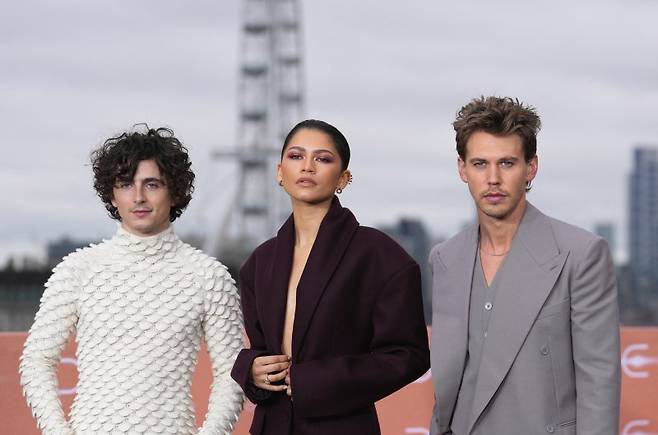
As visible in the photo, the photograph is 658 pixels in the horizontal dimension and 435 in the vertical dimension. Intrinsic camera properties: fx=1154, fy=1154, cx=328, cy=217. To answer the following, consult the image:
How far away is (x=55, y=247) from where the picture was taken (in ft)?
234

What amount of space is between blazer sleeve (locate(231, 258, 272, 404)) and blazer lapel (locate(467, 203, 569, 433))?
25.3 inches

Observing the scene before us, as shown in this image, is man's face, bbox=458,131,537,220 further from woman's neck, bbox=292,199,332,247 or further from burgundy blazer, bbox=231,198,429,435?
woman's neck, bbox=292,199,332,247

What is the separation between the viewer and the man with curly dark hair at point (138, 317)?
3.46 meters

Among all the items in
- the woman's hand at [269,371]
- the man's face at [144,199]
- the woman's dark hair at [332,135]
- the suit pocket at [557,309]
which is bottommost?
the woman's hand at [269,371]

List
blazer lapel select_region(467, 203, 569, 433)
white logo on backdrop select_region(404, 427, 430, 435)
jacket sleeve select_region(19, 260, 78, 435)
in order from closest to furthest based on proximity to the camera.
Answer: blazer lapel select_region(467, 203, 569, 433) < jacket sleeve select_region(19, 260, 78, 435) < white logo on backdrop select_region(404, 427, 430, 435)

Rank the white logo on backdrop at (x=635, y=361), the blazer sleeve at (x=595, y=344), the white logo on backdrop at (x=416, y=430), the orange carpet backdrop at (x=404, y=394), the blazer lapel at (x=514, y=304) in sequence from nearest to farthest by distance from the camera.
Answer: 1. the blazer sleeve at (x=595, y=344)
2. the blazer lapel at (x=514, y=304)
3. the orange carpet backdrop at (x=404, y=394)
4. the white logo on backdrop at (x=416, y=430)
5. the white logo on backdrop at (x=635, y=361)

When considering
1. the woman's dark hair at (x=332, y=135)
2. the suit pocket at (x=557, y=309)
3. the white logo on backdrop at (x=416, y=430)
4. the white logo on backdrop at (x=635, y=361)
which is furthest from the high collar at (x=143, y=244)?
the white logo on backdrop at (x=635, y=361)

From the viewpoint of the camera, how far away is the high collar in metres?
3.57

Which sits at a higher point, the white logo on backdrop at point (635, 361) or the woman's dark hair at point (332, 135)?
the woman's dark hair at point (332, 135)

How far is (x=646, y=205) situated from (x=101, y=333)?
163814mm

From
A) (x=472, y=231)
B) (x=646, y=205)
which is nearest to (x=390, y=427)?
(x=472, y=231)

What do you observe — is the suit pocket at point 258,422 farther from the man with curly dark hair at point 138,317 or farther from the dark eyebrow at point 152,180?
the dark eyebrow at point 152,180

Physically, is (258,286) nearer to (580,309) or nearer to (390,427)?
(580,309)

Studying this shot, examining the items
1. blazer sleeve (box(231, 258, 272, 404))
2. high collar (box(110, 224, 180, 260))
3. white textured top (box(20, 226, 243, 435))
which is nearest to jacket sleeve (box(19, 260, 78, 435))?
white textured top (box(20, 226, 243, 435))
